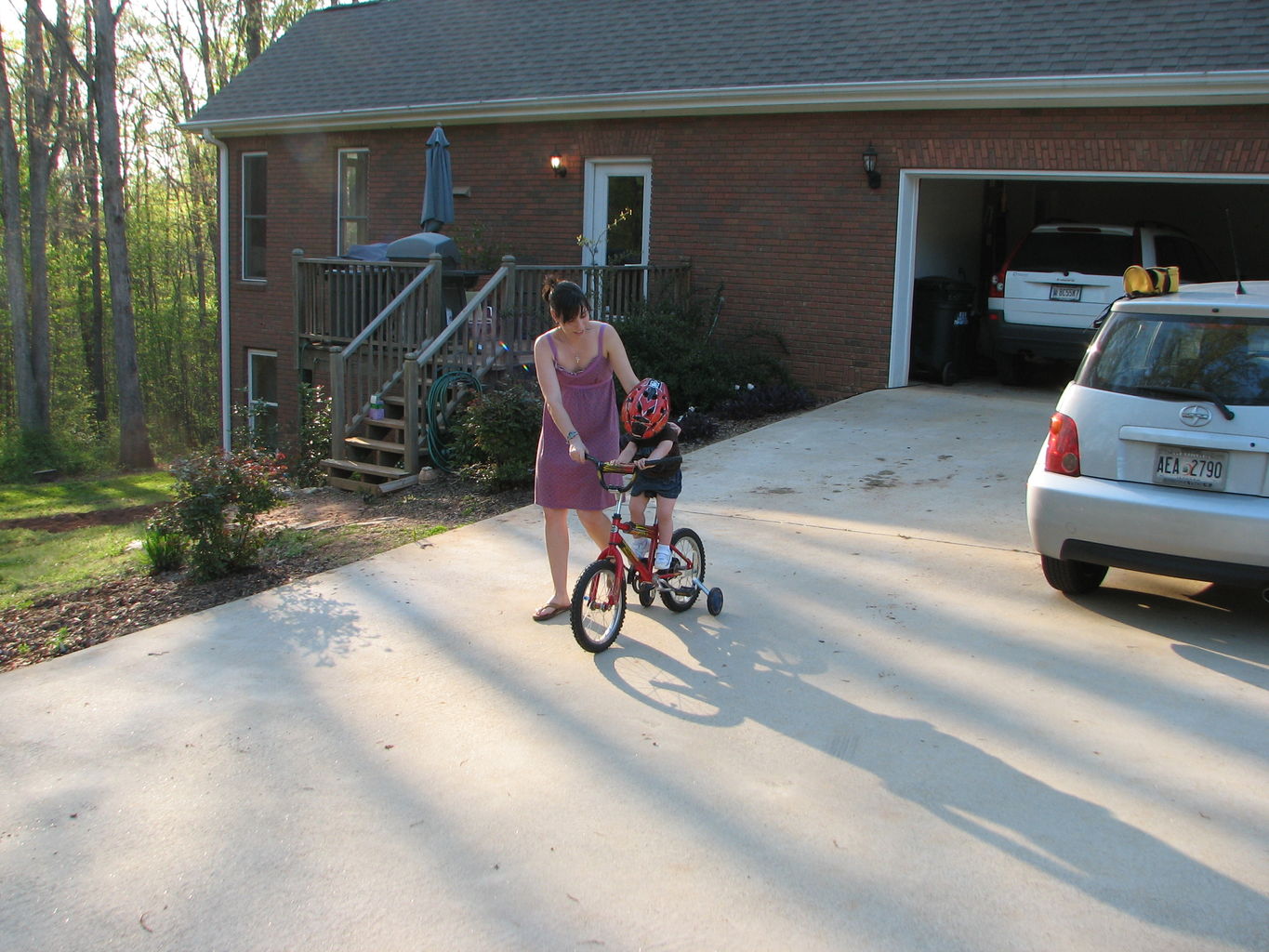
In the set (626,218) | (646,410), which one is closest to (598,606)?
(646,410)

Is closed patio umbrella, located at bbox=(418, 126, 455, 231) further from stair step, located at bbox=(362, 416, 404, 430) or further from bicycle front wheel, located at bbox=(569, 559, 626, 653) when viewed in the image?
bicycle front wheel, located at bbox=(569, 559, 626, 653)

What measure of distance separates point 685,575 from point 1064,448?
1962 millimetres

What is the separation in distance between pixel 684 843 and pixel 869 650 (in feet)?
6.33

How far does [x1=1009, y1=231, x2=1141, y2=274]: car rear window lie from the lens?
11906 millimetres

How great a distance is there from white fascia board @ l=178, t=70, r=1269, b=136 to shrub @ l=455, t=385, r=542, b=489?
524 centimetres

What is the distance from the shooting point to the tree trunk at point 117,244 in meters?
21.4

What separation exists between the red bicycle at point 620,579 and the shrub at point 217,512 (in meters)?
2.80

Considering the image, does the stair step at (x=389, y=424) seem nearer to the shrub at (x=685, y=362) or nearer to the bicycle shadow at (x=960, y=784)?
the shrub at (x=685, y=362)

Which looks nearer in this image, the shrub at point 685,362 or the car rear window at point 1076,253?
the shrub at point 685,362

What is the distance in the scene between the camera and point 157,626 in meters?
5.90

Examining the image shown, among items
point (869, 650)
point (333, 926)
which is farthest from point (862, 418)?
point (333, 926)

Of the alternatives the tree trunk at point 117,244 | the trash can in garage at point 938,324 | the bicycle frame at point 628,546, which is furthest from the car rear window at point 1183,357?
the tree trunk at point 117,244

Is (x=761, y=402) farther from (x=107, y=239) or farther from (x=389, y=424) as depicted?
(x=107, y=239)

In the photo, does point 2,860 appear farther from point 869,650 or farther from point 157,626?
point 869,650
